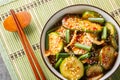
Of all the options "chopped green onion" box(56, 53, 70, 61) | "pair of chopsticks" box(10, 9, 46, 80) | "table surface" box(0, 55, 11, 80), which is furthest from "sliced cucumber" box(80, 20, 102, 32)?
"table surface" box(0, 55, 11, 80)

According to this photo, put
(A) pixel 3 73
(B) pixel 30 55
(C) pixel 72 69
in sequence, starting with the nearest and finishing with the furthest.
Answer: (C) pixel 72 69
(B) pixel 30 55
(A) pixel 3 73

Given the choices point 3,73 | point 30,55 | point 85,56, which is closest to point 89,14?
point 85,56

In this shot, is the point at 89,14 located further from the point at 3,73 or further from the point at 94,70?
the point at 3,73

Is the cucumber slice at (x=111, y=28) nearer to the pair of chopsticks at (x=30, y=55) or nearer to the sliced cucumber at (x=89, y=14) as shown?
the sliced cucumber at (x=89, y=14)

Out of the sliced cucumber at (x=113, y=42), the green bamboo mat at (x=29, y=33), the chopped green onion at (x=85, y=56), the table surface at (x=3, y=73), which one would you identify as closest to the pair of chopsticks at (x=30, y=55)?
the green bamboo mat at (x=29, y=33)

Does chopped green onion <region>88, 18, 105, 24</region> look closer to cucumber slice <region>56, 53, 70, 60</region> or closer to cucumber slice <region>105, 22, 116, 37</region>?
cucumber slice <region>105, 22, 116, 37</region>

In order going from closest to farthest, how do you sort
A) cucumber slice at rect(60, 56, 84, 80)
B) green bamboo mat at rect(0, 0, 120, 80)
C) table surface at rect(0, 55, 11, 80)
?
cucumber slice at rect(60, 56, 84, 80) < green bamboo mat at rect(0, 0, 120, 80) < table surface at rect(0, 55, 11, 80)
